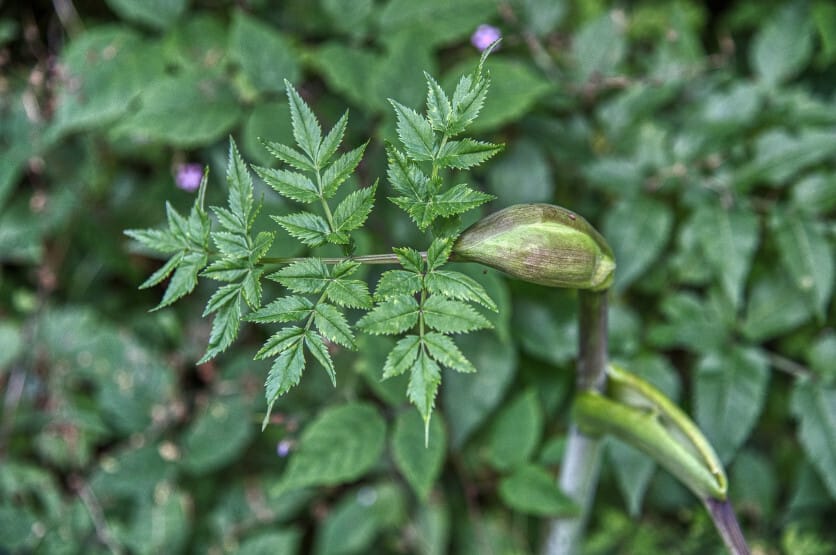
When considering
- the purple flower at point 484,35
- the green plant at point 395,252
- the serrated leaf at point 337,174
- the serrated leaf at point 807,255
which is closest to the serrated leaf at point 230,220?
the green plant at point 395,252

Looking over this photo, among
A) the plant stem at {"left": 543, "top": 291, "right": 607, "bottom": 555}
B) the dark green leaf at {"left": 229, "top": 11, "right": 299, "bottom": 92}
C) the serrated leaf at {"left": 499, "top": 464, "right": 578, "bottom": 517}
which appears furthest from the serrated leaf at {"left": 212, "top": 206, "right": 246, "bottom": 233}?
the serrated leaf at {"left": 499, "top": 464, "right": 578, "bottom": 517}

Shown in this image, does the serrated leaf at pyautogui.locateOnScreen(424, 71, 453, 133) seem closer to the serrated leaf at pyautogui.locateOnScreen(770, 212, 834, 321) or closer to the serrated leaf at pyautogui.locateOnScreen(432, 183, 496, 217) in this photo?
the serrated leaf at pyautogui.locateOnScreen(432, 183, 496, 217)

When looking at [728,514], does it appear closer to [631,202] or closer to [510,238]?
[510,238]

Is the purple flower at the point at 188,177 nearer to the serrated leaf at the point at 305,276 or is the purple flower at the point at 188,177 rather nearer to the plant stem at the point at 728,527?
the serrated leaf at the point at 305,276

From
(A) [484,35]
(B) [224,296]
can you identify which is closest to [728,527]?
(B) [224,296]

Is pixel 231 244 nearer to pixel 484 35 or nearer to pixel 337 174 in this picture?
pixel 337 174

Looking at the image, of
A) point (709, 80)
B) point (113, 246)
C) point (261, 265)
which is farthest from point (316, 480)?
point (709, 80)
